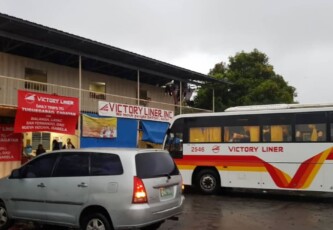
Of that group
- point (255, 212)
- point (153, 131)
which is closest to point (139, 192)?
point (255, 212)

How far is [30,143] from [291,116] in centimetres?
1215

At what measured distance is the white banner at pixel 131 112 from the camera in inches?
832

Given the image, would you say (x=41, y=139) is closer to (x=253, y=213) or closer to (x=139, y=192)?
(x=253, y=213)

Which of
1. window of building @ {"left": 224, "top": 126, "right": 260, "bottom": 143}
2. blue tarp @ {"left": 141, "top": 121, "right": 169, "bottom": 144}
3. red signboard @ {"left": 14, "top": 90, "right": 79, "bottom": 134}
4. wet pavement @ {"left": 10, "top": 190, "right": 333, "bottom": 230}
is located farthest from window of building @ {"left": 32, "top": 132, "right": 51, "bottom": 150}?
window of building @ {"left": 224, "top": 126, "right": 260, "bottom": 143}

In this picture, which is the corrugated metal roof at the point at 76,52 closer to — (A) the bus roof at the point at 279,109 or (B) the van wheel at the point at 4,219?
(A) the bus roof at the point at 279,109

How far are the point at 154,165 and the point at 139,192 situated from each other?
0.81 metres

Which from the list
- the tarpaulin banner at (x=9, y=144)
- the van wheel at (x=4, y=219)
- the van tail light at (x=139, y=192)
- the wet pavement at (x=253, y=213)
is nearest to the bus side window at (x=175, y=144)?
the wet pavement at (x=253, y=213)

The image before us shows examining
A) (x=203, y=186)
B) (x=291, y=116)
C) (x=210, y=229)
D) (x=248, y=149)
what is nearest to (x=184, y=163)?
(x=203, y=186)

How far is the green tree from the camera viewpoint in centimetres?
3656

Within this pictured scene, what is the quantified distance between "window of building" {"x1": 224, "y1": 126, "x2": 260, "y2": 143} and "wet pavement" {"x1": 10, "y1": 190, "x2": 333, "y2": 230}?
1.97 m

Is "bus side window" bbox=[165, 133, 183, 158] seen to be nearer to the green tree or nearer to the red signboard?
the red signboard

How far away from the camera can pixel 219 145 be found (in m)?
15.5

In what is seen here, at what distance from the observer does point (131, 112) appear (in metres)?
22.8

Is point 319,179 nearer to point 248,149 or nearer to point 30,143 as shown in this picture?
point 248,149
